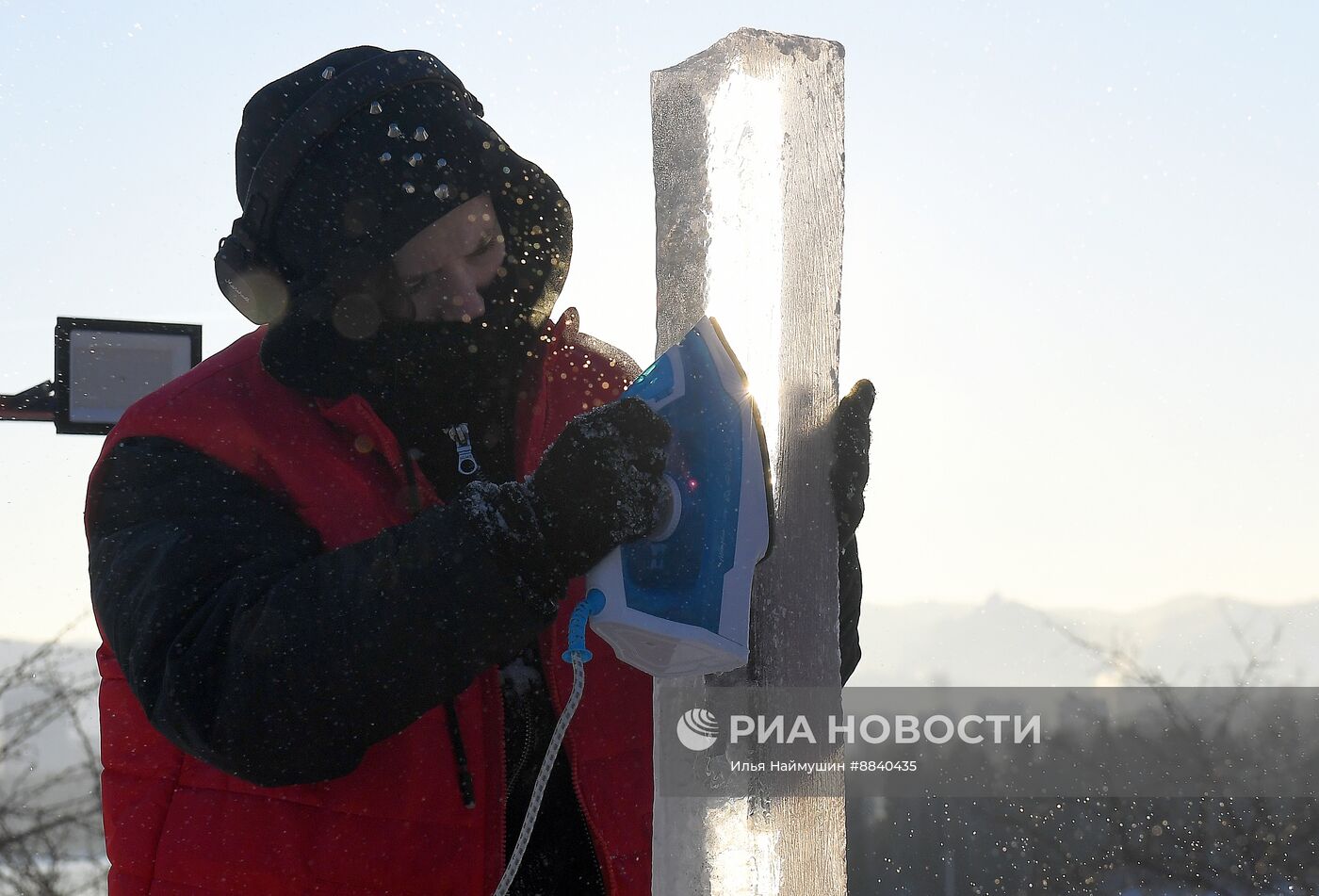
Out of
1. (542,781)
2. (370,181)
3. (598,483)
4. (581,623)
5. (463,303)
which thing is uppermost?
(370,181)

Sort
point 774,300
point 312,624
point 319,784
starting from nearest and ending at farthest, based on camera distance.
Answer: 1. point 312,624
2. point 319,784
3. point 774,300

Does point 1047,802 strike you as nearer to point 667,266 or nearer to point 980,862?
point 667,266

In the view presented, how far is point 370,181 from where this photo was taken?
4.65 ft

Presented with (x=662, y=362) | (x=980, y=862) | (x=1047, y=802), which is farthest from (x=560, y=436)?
(x=980, y=862)

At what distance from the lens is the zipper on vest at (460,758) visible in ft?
3.98

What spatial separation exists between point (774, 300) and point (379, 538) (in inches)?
24.6

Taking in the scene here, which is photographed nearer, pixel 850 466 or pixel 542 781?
pixel 542 781

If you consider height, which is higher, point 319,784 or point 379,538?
point 379,538

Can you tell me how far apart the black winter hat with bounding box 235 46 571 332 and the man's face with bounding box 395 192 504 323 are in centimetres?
2

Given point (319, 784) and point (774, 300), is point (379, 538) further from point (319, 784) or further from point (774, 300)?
point (774, 300)

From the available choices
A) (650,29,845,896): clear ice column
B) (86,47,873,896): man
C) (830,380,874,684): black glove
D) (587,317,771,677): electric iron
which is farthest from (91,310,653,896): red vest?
(830,380,874,684): black glove

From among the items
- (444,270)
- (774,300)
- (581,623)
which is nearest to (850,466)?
(774,300)

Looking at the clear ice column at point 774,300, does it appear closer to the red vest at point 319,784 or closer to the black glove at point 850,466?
the black glove at point 850,466

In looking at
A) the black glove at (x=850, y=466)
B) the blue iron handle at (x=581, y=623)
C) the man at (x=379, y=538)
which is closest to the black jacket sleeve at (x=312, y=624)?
the man at (x=379, y=538)
